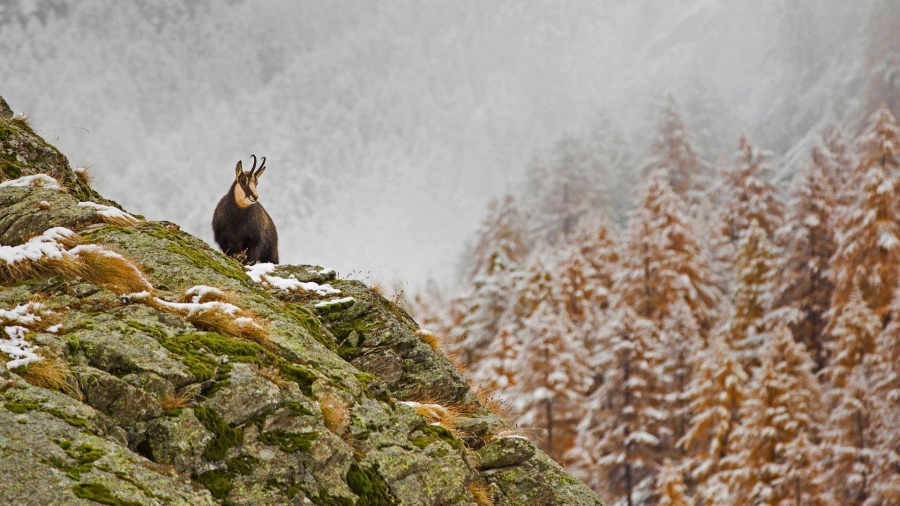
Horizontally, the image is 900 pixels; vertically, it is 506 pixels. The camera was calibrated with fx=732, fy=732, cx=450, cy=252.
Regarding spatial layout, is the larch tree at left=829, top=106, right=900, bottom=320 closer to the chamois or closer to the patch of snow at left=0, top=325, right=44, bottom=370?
the chamois

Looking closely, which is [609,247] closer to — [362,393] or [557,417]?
[557,417]

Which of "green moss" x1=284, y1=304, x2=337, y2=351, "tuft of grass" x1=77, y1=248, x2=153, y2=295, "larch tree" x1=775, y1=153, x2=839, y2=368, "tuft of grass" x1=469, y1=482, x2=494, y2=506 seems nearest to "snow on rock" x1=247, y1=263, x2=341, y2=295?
"green moss" x1=284, y1=304, x2=337, y2=351

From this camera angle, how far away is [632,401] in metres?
30.7

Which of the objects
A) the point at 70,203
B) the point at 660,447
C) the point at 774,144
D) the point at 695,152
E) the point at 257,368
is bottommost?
the point at 257,368

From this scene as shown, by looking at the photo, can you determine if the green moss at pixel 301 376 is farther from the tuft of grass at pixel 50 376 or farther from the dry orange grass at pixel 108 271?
the tuft of grass at pixel 50 376

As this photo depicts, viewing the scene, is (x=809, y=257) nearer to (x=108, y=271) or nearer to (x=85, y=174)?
(x=85, y=174)

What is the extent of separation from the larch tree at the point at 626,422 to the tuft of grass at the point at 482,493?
24.5 meters

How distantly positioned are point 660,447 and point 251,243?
1033 inches

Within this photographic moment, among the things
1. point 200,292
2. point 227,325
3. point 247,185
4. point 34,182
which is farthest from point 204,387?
point 247,185

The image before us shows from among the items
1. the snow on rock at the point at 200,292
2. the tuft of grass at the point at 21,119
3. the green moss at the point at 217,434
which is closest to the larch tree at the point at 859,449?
the snow on rock at the point at 200,292

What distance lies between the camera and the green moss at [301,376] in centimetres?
587

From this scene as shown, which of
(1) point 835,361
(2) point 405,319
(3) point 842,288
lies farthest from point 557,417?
(2) point 405,319

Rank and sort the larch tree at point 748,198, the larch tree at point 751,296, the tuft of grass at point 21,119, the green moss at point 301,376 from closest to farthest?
1. the green moss at point 301,376
2. the tuft of grass at point 21,119
3. the larch tree at point 751,296
4. the larch tree at point 748,198

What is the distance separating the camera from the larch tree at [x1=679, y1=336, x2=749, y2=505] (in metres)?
28.5
